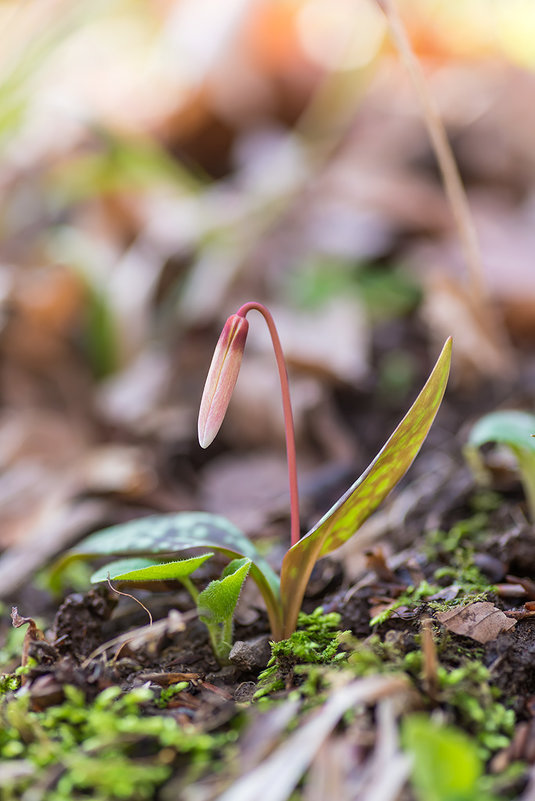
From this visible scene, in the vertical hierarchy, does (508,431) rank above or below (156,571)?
above

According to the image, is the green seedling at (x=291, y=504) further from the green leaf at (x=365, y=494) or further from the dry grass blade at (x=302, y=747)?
the dry grass blade at (x=302, y=747)

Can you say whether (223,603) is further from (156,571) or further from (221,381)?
(221,381)

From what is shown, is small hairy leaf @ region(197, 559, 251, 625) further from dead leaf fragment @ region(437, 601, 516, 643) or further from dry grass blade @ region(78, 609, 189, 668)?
dead leaf fragment @ region(437, 601, 516, 643)

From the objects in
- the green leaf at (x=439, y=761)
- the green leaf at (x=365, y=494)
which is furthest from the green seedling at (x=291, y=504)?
the green leaf at (x=439, y=761)

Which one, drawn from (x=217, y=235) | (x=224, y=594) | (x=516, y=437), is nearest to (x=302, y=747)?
(x=224, y=594)

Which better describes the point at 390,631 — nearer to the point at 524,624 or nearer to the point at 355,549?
the point at 524,624

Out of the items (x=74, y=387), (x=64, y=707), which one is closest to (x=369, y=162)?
(x=74, y=387)
